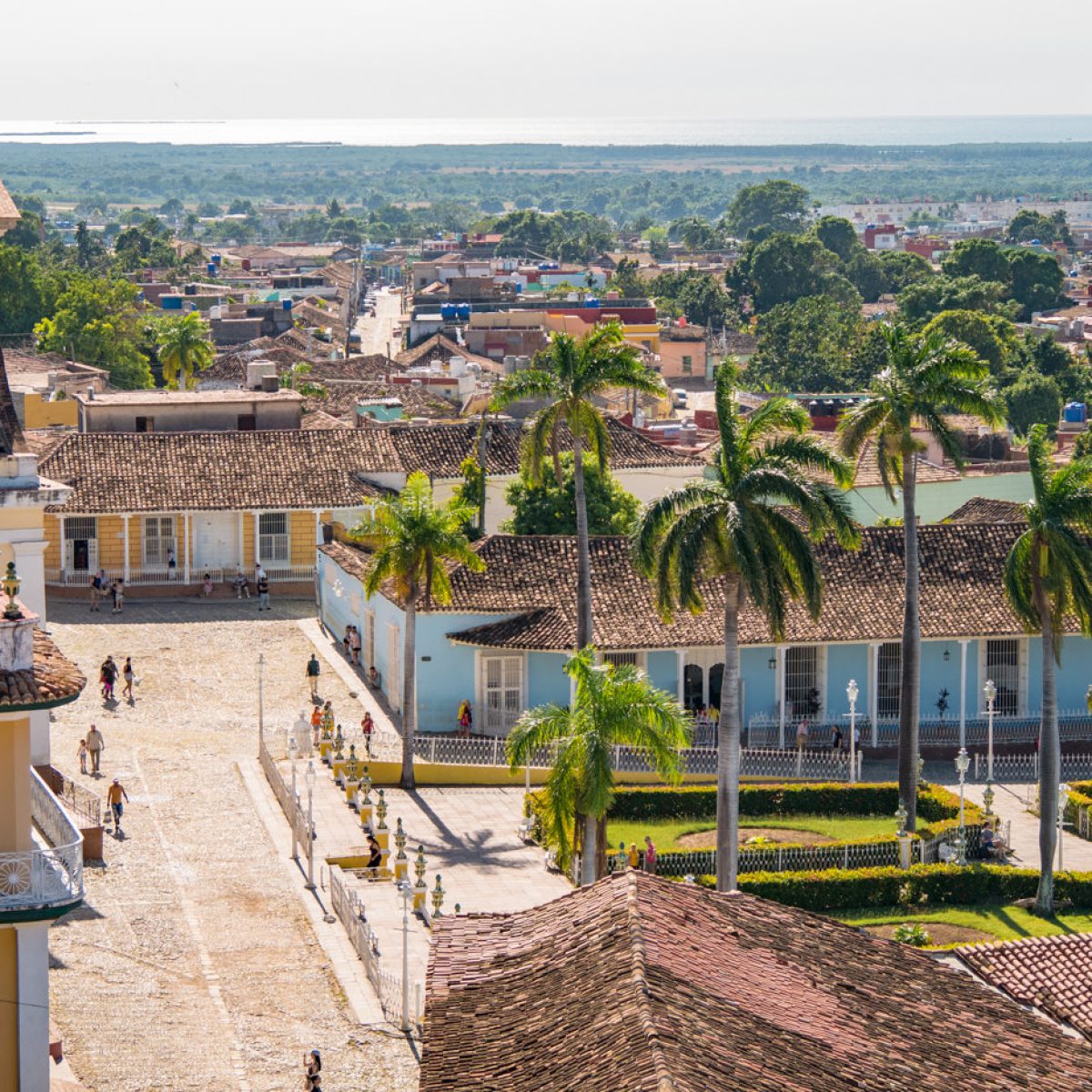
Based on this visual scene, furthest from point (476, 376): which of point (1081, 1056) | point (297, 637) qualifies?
point (1081, 1056)

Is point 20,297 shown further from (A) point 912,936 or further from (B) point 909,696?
(A) point 912,936

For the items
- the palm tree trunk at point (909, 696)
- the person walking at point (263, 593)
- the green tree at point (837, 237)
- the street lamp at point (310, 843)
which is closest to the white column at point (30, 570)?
the street lamp at point (310, 843)

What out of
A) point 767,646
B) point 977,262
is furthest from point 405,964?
point 977,262

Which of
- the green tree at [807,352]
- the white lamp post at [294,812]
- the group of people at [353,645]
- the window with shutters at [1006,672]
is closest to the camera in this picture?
the white lamp post at [294,812]

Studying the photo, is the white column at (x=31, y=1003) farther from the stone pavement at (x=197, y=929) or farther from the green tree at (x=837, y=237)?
the green tree at (x=837, y=237)

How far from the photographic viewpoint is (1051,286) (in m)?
140

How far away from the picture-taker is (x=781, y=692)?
145ft

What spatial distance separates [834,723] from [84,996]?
1952 cm

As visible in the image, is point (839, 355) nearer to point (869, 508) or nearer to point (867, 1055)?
point (869, 508)

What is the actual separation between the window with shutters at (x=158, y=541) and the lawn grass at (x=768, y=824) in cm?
1928


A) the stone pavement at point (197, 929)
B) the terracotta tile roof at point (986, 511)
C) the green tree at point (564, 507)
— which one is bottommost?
the stone pavement at point (197, 929)

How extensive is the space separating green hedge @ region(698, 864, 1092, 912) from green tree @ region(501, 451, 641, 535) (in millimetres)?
15170

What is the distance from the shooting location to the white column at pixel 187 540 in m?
54.7

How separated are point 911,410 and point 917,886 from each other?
7.52 metres
